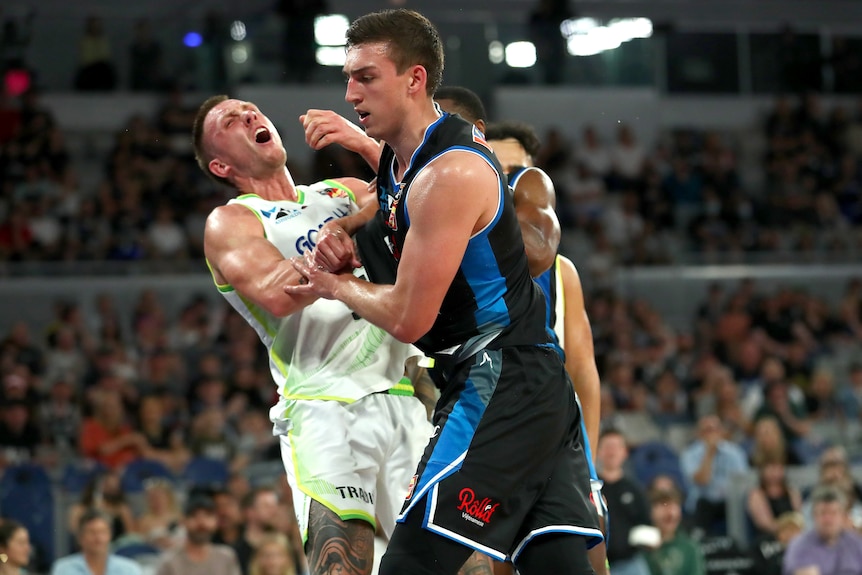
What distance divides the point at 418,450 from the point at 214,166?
63.4 inches

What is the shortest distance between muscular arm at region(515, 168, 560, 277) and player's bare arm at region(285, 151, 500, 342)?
25.8 inches

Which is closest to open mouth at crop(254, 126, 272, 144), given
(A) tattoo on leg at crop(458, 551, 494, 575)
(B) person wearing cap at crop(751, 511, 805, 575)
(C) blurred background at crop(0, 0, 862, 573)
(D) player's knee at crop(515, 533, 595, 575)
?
(A) tattoo on leg at crop(458, 551, 494, 575)

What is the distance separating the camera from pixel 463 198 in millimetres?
3744

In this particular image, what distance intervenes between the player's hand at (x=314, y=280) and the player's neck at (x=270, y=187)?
105 cm

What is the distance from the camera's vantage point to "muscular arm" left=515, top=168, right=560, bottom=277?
4547 mm

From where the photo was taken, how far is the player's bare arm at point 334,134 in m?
4.84

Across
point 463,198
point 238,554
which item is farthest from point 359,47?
point 238,554

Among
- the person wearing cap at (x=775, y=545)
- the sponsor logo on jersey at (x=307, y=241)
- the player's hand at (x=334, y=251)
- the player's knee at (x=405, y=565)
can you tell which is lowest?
the person wearing cap at (x=775, y=545)

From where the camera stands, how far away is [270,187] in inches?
211

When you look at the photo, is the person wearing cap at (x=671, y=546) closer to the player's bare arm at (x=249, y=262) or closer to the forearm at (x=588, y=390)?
Answer: the forearm at (x=588, y=390)

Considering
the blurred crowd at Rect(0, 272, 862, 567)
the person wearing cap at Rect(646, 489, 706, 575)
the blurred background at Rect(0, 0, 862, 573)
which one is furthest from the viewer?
the blurred background at Rect(0, 0, 862, 573)

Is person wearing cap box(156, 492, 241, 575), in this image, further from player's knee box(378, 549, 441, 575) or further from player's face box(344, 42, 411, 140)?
player's face box(344, 42, 411, 140)

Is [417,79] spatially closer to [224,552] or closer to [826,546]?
[224,552]

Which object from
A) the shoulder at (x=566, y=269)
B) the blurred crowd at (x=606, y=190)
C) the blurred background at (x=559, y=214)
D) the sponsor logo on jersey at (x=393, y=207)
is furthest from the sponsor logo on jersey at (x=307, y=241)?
the blurred crowd at (x=606, y=190)
